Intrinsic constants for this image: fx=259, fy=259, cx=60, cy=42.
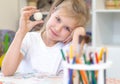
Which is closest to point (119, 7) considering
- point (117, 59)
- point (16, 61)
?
point (117, 59)

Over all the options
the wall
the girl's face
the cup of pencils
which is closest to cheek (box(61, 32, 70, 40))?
the girl's face

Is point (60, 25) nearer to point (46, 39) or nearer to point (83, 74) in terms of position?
point (46, 39)

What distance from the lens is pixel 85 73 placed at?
1.88 ft

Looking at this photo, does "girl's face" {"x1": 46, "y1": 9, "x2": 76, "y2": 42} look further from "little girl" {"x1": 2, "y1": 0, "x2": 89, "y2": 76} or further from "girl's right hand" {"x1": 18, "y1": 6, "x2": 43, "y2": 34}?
"girl's right hand" {"x1": 18, "y1": 6, "x2": 43, "y2": 34}

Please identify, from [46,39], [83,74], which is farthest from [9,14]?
[83,74]

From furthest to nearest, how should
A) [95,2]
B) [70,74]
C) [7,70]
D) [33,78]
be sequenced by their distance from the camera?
[95,2]
[7,70]
[33,78]
[70,74]

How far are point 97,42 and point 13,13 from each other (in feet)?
2.45

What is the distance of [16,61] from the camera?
105cm

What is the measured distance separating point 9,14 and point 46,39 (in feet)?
3.31

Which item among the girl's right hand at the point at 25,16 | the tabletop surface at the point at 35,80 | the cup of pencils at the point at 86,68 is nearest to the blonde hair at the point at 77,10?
the girl's right hand at the point at 25,16

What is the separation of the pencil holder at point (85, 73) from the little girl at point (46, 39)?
426 millimetres

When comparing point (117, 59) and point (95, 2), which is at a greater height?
point (95, 2)

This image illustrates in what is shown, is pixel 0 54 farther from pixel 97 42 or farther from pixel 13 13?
pixel 97 42

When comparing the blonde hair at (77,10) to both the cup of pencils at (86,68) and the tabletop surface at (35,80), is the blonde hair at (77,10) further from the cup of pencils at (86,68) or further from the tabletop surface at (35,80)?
the cup of pencils at (86,68)
